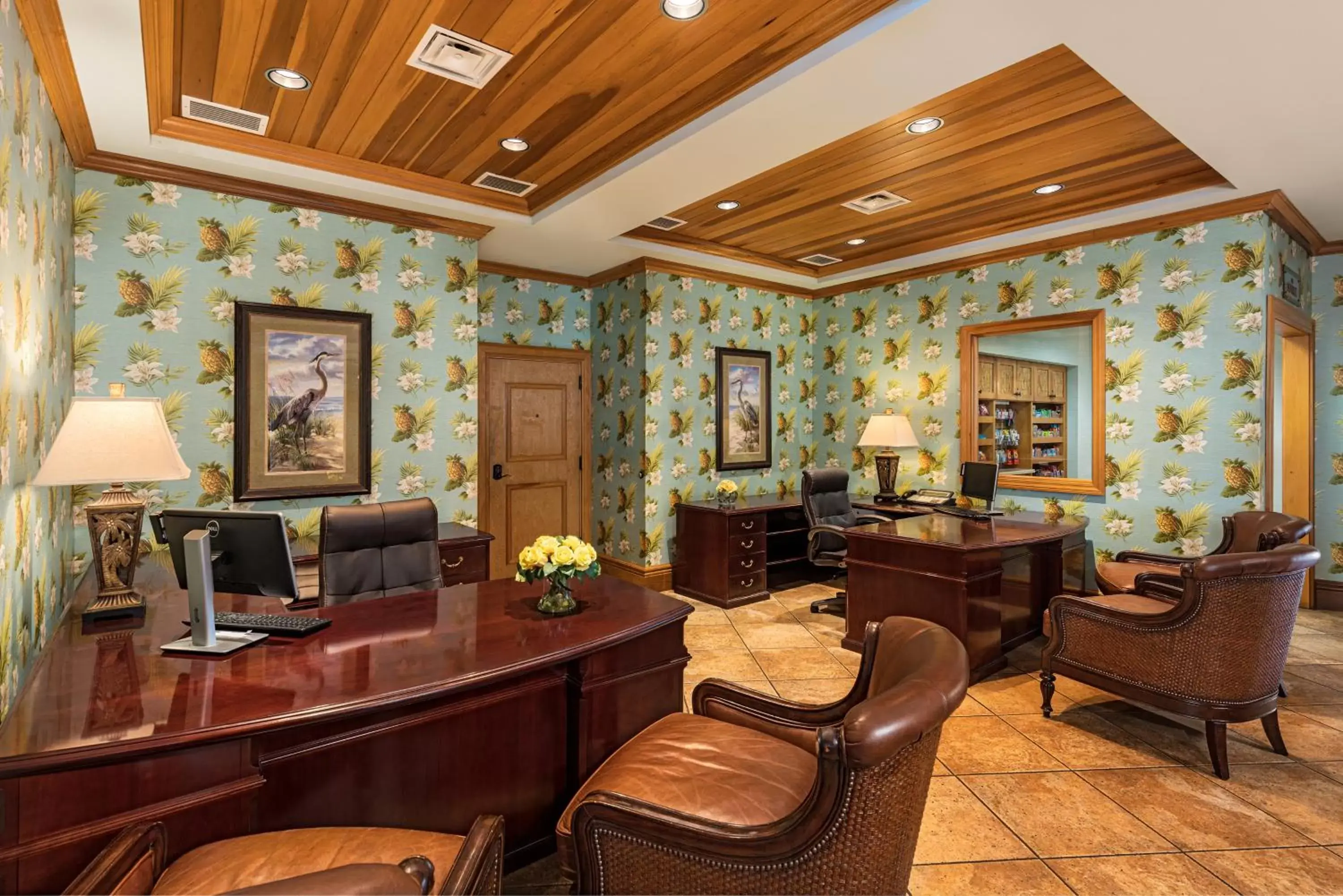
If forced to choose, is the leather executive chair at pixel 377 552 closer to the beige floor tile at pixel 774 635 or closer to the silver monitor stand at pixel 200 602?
the silver monitor stand at pixel 200 602

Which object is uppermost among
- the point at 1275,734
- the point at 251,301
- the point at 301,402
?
the point at 251,301

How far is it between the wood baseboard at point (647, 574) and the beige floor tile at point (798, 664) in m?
1.47

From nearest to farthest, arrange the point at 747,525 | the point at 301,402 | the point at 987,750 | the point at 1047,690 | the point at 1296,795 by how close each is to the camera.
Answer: the point at 1296,795, the point at 987,750, the point at 1047,690, the point at 301,402, the point at 747,525

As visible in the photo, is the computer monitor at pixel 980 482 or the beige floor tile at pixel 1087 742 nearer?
the beige floor tile at pixel 1087 742

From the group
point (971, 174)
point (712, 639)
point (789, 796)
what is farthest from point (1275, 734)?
point (971, 174)

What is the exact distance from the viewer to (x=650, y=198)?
3.83 m

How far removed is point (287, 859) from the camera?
49.6 inches

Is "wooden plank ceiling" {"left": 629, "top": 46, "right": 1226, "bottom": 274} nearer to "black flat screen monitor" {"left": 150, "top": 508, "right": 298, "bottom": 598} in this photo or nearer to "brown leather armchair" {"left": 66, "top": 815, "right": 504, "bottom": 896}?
"black flat screen monitor" {"left": 150, "top": 508, "right": 298, "bottom": 598}

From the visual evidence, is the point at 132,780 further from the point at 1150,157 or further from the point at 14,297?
the point at 1150,157

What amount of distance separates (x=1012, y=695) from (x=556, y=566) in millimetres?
2666

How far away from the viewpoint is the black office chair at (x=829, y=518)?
4.84 meters

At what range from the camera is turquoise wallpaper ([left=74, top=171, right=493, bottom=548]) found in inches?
125

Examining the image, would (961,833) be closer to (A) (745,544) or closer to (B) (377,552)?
(B) (377,552)

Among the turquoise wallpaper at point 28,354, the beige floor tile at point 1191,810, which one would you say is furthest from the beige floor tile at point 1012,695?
the turquoise wallpaper at point 28,354
